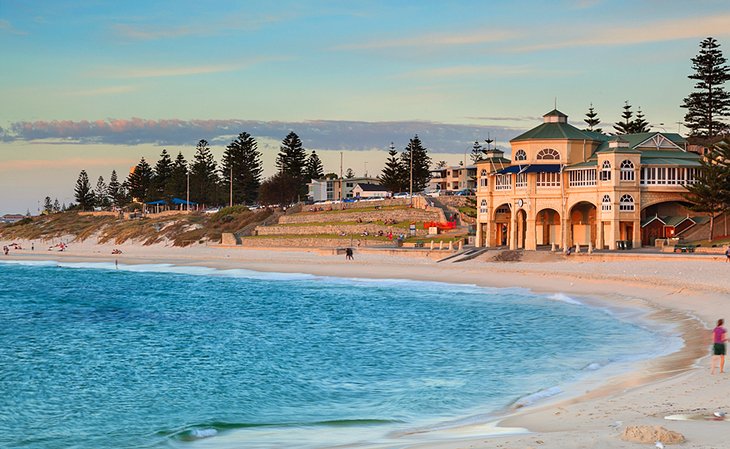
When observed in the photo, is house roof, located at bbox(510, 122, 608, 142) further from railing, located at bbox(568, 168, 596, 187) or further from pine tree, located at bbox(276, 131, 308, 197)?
pine tree, located at bbox(276, 131, 308, 197)

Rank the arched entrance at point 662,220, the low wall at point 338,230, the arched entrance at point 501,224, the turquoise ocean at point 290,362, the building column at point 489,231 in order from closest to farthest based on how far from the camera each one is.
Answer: the turquoise ocean at point 290,362, the arched entrance at point 662,220, the building column at point 489,231, the arched entrance at point 501,224, the low wall at point 338,230

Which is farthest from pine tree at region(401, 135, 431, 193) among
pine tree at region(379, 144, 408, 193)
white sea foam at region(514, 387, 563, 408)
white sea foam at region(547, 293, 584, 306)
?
white sea foam at region(514, 387, 563, 408)

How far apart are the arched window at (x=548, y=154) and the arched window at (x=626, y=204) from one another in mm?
7327

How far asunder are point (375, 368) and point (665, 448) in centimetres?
1243

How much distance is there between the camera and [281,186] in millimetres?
105688

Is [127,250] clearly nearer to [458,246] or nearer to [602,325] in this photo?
[458,246]

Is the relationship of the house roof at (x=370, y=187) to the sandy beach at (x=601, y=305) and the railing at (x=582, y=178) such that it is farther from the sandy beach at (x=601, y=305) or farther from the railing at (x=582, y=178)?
the railing at (x=582, y=178)

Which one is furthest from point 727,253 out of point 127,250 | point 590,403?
point 127,250

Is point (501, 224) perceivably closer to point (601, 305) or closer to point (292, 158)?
point (601, 305)

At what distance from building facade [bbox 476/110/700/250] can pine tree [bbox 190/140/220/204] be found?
7235 centimetres

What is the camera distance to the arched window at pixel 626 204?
5547 cm

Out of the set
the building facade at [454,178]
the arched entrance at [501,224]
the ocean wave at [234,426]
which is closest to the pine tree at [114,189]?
the building facade at [454,178]

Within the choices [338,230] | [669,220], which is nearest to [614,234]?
[669,220]

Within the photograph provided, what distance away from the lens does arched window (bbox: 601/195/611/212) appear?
183 ft
